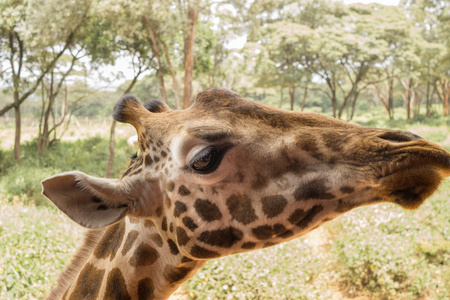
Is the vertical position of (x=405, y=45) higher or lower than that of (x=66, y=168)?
higher

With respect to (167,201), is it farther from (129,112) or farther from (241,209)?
(129,112)

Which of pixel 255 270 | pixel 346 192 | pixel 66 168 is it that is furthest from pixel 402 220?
pixel 66 168

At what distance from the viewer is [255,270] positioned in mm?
5707

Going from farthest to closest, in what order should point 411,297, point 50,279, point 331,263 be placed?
point 331,263 → point 411,297 → point 50,279

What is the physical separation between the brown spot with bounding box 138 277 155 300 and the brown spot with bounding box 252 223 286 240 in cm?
54

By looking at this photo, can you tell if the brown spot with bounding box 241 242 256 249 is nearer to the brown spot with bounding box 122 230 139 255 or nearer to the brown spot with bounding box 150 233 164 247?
the brown spot with bounding box 150 233 164 247

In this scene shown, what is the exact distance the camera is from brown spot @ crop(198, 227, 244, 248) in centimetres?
157

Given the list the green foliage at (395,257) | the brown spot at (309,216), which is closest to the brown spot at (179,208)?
the brown spot at (309,216)

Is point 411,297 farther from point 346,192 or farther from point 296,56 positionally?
point 296,56

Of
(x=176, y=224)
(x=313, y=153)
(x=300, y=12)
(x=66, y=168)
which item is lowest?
(x=66, y=168)

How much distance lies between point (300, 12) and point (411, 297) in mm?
24472

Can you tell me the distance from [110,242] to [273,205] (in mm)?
881

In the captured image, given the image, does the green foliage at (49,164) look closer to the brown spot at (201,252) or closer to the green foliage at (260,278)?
the green foliage at (260,278)

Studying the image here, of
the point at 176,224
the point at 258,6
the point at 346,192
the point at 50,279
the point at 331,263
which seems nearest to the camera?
the point at 346,192
